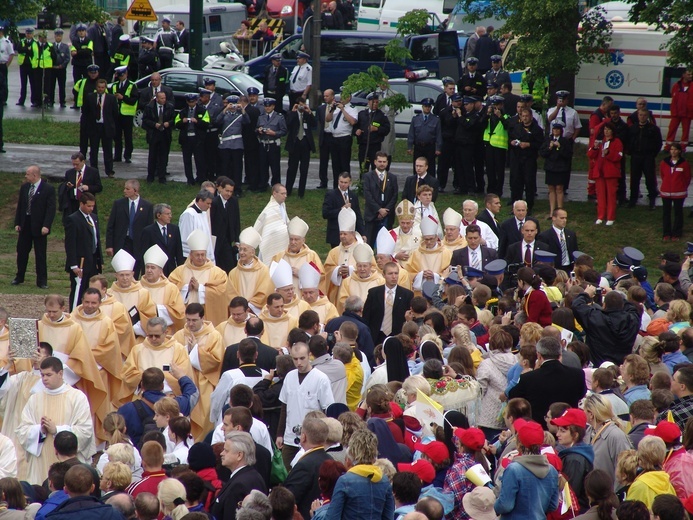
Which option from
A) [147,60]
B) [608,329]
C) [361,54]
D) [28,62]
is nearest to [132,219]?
[608,329]

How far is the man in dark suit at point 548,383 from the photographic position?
936 cm

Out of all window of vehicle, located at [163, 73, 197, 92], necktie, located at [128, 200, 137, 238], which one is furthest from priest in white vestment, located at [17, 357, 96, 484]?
window of vehicle, located at [163, 73, 197, 92]

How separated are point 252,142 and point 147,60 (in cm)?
730

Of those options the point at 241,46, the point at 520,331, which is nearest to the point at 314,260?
the point at 520,331

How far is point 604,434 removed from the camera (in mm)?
8352

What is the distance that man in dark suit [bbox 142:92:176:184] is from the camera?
2211 cm

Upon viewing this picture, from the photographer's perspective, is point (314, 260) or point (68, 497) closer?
point (68, 497)

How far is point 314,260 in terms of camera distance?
15117mm

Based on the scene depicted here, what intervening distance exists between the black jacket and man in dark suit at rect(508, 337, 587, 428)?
1854mm

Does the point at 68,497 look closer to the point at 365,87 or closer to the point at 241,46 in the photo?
the point at 365,87

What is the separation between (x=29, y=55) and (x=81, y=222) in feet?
44.5

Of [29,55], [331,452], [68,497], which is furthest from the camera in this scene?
[29,55]

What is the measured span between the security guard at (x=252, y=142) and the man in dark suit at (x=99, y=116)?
2827 millimetres

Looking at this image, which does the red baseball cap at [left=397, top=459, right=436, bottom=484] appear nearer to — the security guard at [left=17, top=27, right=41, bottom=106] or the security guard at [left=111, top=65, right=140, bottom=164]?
the security guard at [left=111, top=65, right=140, bottom=164]
